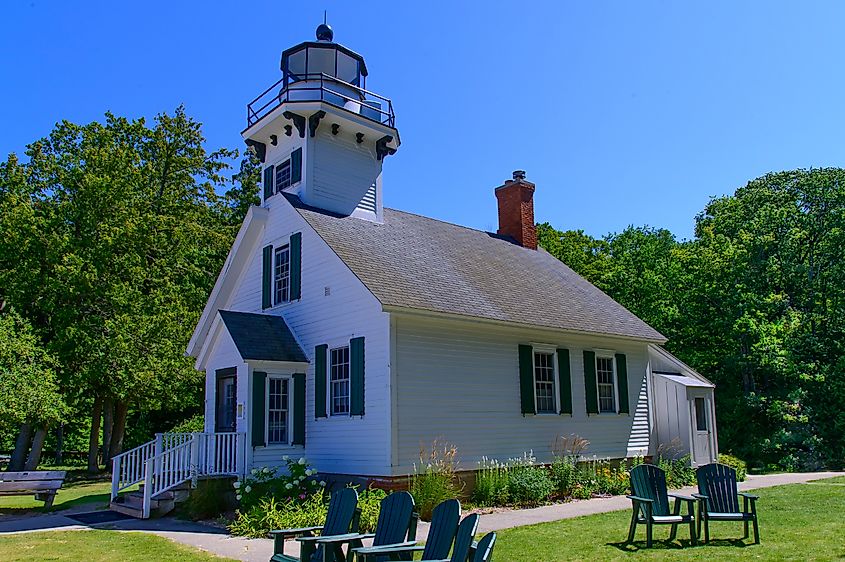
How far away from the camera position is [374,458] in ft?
45.5

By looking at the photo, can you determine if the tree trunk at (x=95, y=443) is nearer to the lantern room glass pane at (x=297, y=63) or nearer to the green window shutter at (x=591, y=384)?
the lantern room glass pane at (x=297, y=63)

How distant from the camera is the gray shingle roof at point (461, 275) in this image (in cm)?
1508

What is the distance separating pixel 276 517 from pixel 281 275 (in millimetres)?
6847

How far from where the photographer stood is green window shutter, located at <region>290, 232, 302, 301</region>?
16.5m

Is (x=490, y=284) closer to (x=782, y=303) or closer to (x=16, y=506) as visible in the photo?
(x=16, y=506)

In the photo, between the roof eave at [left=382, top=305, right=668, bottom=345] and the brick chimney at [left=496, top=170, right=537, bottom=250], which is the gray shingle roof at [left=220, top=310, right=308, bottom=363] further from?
the brick chimney at [left=496, top=170, right=537, bottom=250]

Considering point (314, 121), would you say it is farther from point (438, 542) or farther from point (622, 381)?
point (438, 542)

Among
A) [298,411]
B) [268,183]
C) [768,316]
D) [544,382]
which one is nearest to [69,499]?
[298,411]

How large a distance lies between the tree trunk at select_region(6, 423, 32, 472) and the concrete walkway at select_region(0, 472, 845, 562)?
29.1ft

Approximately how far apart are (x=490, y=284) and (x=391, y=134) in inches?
188

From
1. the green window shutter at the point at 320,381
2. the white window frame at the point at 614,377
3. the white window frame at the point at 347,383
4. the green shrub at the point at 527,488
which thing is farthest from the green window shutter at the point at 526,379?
the green window shutter at the point at 320,381

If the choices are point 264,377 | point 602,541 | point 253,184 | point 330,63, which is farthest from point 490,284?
point 253,184

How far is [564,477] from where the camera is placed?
1576 centimetres

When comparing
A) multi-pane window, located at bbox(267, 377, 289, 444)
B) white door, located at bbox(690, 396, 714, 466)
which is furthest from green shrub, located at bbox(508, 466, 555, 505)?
white door, located at bbox(690, 396, 714, 466)
